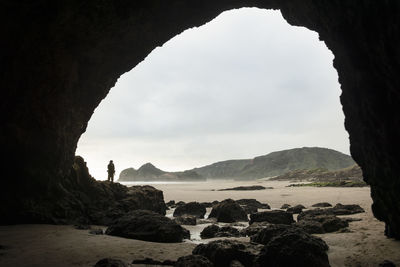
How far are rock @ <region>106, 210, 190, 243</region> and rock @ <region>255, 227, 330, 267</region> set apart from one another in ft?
12.0

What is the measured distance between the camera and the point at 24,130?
1162cm

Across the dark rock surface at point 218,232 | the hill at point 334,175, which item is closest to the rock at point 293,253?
the dark rock surface at point 218,232

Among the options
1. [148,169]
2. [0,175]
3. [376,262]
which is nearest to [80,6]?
[0,175]

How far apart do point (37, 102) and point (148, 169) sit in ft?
465

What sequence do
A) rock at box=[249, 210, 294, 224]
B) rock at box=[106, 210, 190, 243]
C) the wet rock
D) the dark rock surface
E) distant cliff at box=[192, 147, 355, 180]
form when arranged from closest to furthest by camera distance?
1. the wet rock
2. rock at box=[106, 210, 190, 243]
3. the dark rock surface
4. rock at box=[249, 210, 294, 224]
5. distant cliff at box=[192, 147, 355, 180]

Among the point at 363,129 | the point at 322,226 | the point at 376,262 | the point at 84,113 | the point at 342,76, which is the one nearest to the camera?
the point at 376,262

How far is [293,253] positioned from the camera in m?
5.80

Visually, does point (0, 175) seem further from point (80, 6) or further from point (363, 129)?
point (363, 129)

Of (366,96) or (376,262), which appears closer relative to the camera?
(376,262)

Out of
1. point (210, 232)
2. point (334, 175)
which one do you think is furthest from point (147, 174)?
point (210, 232)

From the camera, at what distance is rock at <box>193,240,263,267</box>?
Answer: 6.20 m

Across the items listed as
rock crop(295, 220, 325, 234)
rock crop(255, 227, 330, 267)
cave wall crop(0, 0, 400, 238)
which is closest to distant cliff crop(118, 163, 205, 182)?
cave wall crop(0, 0, 400, 238)

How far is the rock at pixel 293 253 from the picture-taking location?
18.8 ft

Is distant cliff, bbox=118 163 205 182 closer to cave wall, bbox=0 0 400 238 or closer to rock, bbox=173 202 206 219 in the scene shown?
rock, bbox=173 202 206 219
